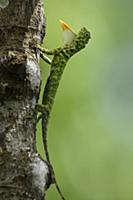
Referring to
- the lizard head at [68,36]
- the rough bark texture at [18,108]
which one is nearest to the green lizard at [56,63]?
the lizard head at [68,36]

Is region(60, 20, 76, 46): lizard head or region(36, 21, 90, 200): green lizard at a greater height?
region(60, 20, 76, 46): lizard head

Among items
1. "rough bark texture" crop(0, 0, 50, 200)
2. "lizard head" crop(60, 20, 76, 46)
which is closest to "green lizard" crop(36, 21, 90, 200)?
"lizard head" crop(60, 20, 76, 46)

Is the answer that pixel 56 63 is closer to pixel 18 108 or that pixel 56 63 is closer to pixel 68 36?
pixel 68 36

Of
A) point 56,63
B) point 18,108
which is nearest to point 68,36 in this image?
point 56,63

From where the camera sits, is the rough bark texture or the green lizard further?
the green lizard

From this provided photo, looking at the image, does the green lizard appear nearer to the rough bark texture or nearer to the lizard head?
the lizard head

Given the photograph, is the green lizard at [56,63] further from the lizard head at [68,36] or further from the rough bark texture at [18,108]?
the rough bark texture at [18,108]
